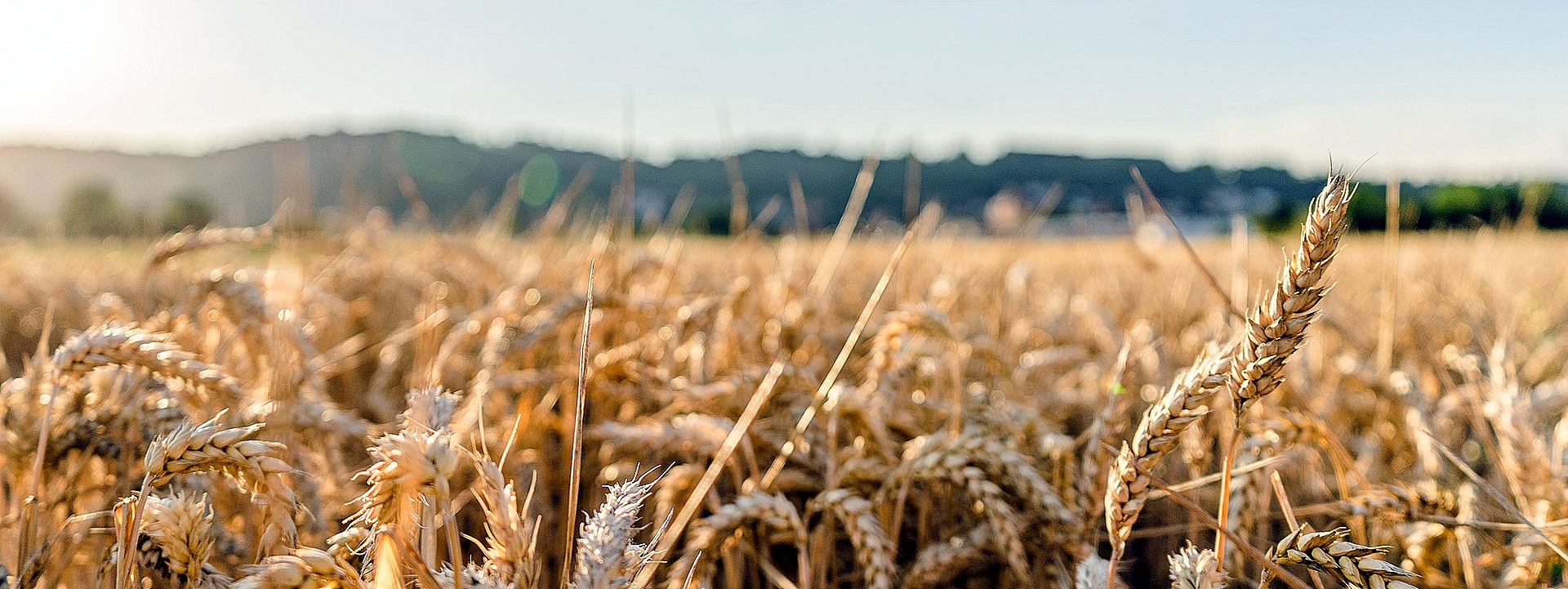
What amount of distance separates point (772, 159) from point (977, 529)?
6966cm

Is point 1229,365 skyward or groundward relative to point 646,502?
skyward

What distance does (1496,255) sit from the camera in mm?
4055

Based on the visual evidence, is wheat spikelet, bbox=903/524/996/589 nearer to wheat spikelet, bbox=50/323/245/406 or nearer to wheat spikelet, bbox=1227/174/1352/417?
wheat spikelet, bbox=1227/174/1352/417

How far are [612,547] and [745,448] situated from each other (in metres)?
0.71

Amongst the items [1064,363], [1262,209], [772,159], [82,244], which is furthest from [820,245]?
[772,159]

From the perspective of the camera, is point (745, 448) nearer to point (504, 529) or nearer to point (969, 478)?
point (969, 478)

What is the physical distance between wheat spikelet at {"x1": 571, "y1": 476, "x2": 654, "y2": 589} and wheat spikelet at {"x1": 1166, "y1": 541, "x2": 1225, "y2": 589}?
1.32 feet

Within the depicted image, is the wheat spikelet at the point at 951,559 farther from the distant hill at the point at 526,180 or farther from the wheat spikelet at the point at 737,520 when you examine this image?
the distant hill at the point at 526,180

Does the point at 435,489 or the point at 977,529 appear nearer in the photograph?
the point at 435,489

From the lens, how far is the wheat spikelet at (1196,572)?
571 mm

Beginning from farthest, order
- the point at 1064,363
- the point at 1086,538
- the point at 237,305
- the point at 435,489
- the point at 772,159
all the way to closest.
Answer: the point at 772,159 < the point at 1064,363 < the point at 237,305 < the point at 1086,538 < the point at 435,489

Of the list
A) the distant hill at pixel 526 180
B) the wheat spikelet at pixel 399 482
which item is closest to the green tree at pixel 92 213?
the distant hill at pixel 526 180

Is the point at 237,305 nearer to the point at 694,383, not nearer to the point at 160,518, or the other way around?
the point at 160,518

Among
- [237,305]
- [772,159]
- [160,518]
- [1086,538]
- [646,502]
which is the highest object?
[772,159]
